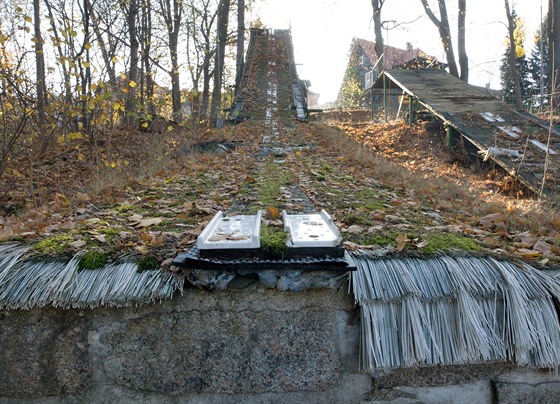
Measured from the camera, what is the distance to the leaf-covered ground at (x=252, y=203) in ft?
7.86

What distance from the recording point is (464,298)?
1924mm

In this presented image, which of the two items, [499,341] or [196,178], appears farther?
[196,178]

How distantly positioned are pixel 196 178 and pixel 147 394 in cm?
362

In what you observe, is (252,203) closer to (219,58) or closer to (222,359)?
(222,359)

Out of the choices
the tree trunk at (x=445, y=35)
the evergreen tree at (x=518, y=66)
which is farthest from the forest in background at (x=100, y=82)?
the evergreen tree at (x=518, y=66)

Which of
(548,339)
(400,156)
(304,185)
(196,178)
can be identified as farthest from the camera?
(400,156)

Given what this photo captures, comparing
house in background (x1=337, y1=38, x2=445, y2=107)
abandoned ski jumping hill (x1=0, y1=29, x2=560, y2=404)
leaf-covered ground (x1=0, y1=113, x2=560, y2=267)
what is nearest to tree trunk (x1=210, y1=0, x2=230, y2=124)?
leaf-covered ground (x1=0, y1=113, x2=560, y2=267)

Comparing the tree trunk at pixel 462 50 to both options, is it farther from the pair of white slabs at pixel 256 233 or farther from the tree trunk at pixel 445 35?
the pair of white slabs at pixel 256 233

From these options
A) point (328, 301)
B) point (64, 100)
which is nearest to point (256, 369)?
point (328, 301)

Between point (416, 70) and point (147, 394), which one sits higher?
point (416, 70)

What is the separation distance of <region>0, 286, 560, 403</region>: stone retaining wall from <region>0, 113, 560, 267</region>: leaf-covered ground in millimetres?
331

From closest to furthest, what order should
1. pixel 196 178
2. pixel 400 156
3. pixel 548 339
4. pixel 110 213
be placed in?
pixel 548 339 < pixel 110 213 < pixel 196 178 < pixel 400 156

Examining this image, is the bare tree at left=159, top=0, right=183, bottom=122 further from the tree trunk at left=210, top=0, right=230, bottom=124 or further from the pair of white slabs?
the pair of white slabs

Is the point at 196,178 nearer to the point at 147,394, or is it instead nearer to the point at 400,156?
the point at 147,394
